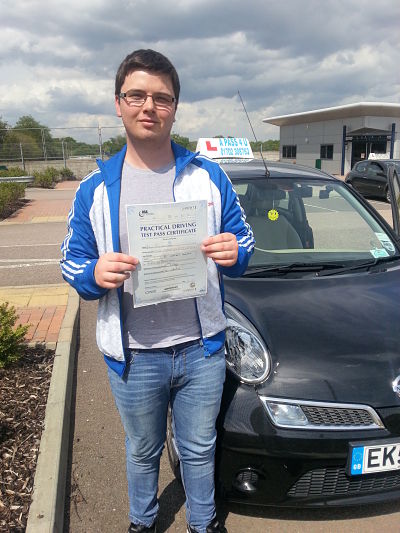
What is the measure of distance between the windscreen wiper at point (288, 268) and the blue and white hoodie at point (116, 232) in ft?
2.84

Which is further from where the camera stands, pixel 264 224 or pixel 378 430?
pixel 264 224

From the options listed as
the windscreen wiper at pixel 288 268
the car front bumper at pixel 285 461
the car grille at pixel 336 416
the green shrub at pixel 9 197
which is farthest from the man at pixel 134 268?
the green shrub at pixel 9 197

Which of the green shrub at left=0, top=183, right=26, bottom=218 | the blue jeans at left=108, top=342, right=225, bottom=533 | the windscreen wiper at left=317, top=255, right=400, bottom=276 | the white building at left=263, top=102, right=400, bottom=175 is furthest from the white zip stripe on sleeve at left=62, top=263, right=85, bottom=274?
the white building at left=263, top=102, right=400, bottom=175

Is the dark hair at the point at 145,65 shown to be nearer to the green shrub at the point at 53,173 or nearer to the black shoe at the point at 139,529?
the black shoe at the point at 139,529

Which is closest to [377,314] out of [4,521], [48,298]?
[4,521]

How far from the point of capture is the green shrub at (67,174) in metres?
28.2

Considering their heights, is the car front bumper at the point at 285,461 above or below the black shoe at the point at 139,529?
above

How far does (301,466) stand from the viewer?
1.99m

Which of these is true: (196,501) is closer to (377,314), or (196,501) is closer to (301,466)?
(301,466)

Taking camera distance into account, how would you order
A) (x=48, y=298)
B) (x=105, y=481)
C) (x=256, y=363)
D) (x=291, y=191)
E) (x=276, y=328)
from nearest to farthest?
(x=256, y=363) < (x=276, y=328) < (x=105, y=481) < (x=291, y=191) < (x=48, y=298)

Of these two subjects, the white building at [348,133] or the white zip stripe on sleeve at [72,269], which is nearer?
the white zip stripe on sleeve at [72,269]

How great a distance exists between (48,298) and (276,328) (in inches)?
154

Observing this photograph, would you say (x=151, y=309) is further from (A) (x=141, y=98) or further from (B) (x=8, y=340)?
(B) (x=8, y=340)

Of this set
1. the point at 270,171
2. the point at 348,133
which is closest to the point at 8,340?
the point at 270,171
